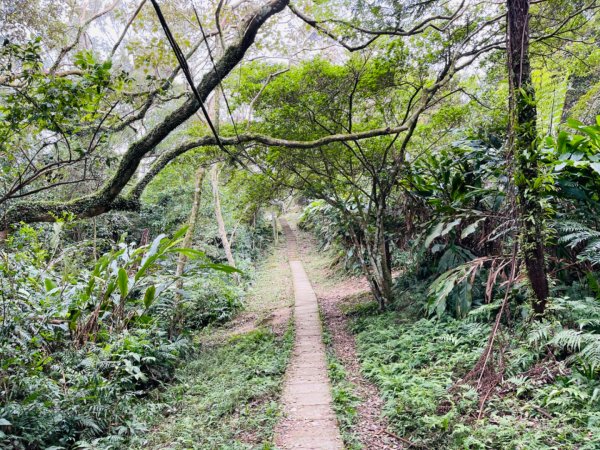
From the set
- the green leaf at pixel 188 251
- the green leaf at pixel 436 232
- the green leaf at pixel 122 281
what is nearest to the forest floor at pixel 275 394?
the green leaf at pixel 122 281

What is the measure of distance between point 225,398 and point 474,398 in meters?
2.78

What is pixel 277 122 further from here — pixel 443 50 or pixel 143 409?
pixel 143 409

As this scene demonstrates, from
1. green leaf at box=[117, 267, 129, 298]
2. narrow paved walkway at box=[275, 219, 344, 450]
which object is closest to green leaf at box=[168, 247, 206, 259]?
green leaf at box=[117, 267, 129, 298]

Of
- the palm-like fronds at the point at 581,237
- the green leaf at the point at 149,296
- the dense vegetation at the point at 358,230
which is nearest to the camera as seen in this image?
the dense vegetation at the point at 358,230

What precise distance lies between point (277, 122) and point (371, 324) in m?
4.05

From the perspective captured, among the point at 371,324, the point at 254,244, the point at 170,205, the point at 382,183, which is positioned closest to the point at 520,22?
the point at 382,183

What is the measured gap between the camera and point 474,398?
3.41 metres

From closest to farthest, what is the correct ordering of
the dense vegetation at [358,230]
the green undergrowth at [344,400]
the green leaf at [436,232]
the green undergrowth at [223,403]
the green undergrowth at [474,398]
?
the green undergrowth at [474,398], the dense vegetation at [358,230], the green undergrowth at [344,400], the green undergrowth at [223,403], the green leaf at [436,232]

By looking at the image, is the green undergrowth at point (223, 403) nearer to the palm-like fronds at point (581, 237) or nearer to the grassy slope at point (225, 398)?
the grassy slope at point (225, 398)

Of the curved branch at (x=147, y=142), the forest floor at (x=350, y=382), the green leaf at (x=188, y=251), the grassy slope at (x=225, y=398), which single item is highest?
the curved branch at (x=147, y=142)

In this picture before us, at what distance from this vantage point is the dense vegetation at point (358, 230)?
129 inches

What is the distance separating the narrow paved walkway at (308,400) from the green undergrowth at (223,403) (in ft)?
0.45

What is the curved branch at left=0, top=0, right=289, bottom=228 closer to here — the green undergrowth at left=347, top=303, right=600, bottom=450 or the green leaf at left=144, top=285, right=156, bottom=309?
the green leaf at left=144, top=285, right=156, bottom=309

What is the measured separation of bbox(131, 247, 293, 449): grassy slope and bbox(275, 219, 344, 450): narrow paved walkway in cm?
14
